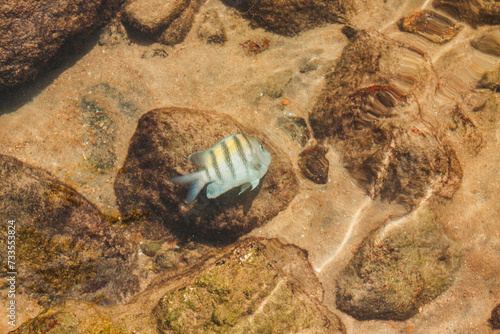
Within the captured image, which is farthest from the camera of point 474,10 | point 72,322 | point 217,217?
point 474,10

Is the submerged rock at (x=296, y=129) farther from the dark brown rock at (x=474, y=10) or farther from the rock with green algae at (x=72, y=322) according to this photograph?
the rock with green algae at (x=72, y=322)

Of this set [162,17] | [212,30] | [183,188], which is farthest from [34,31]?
[183,188]

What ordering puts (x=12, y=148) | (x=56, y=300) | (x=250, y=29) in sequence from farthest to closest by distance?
(x=250, y=29)
(x=12, y=148)
(x=56, y=300)

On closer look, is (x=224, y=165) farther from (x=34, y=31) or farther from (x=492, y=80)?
(x=492, y=80)

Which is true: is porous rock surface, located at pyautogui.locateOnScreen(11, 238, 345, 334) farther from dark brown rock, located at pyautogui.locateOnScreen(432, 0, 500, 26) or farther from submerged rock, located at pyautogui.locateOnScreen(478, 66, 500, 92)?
dark brown rock, located at pyautogui.locateOnScreen(432, 0, 500, 26)

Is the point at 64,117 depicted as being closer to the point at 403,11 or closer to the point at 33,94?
the point at 33,94

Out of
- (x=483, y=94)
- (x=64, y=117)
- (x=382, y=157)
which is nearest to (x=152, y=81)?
(x=64, y=117)
